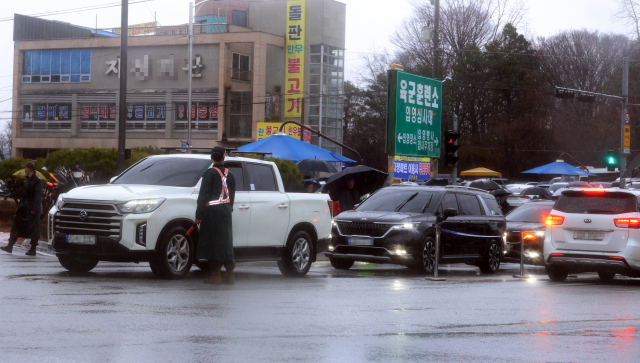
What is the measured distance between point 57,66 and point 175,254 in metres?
62.8

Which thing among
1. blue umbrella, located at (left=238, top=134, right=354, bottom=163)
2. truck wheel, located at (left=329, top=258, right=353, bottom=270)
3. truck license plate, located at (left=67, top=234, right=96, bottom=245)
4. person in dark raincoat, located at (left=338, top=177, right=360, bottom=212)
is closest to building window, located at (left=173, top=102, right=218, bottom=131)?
Result: blue umbrella, located at (left=238, top=134, right=354, bottom=163)

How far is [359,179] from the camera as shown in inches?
900

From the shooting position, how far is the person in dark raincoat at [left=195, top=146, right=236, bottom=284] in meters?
11.8

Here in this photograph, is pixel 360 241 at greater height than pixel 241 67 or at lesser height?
lesser

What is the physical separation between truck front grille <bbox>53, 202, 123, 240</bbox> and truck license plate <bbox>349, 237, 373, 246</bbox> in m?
5.45

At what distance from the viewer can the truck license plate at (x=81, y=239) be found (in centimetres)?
1180

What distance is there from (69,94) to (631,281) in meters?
60.2

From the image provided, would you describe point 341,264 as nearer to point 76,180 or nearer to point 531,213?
point 531,213

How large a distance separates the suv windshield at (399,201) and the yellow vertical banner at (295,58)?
4717 cm

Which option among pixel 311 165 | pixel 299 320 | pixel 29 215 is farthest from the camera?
pixel 311 165

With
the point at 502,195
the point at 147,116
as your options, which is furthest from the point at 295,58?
the point at 502,195

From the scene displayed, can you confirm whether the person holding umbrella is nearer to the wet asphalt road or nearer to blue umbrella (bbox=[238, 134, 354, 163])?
blue umbrella (bbox=[238, 134, 354, 163])

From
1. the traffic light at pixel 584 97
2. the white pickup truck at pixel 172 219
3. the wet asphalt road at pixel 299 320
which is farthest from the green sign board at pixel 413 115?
the wet asphalt road at pixel 299 320

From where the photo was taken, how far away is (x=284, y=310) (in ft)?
30.7
